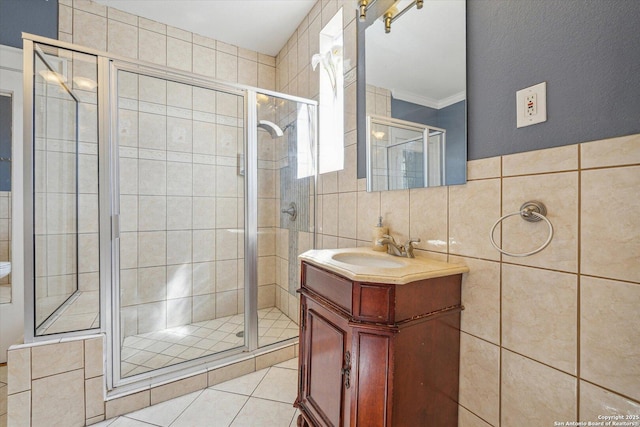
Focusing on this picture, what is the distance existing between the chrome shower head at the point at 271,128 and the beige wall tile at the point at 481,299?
157cm

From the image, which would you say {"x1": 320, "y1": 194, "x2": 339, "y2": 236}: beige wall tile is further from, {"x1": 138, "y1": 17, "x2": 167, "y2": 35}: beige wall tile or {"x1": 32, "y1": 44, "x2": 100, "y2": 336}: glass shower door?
{"x1": 138, "y1": 17, "x2": 167, "y2": 35}: beige wall tile

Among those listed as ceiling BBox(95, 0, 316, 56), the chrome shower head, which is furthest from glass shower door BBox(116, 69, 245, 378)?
ceiling BBox(95, 0, 316, 56)

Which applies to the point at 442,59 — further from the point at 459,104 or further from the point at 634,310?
the point at 634,310

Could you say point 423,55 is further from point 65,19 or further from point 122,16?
point 65,19

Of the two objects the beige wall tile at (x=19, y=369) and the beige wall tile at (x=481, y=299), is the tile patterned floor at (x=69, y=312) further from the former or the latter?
the beige wall tile at (x=481, y=299)

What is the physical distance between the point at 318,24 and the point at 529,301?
2.23 meters

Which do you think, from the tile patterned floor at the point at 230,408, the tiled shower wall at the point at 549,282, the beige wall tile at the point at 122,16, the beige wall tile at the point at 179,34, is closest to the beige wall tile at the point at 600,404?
the tiled shower wall at the point at 549,282

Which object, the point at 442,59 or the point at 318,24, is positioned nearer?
the point at 442,59

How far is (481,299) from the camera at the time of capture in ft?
3.27

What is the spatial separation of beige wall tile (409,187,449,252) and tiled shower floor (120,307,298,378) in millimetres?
1345

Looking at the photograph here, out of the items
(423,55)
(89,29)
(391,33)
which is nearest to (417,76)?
(423,55)

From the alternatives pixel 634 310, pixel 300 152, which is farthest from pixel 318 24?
pixel 634 310

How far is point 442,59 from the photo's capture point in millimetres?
1157

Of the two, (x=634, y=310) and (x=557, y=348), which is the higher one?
(x=634, y=310)
